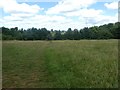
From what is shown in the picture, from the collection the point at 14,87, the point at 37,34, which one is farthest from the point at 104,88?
the point at 37,34

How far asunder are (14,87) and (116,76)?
3.54m

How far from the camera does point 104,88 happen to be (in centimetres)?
805

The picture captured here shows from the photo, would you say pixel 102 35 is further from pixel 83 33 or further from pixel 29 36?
pixel 29 36

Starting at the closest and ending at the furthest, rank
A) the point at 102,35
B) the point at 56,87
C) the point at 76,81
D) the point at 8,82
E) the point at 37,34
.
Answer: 1. the point at 56,87
2. the point at 76,81
3. the point at 8,82
4. the point at 102,35
5. the point at 37,34

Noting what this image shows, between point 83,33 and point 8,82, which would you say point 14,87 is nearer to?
point 8,82

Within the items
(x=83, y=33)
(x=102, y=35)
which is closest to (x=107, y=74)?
(x=102, y=35)

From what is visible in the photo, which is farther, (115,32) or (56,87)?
(115,32)

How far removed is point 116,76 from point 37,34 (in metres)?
105

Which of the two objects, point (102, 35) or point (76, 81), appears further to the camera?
point (102, 35)

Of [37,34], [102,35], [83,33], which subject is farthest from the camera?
[37,34]

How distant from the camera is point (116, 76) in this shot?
967cm

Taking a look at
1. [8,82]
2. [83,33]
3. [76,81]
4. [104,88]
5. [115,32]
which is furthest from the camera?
[83,33]

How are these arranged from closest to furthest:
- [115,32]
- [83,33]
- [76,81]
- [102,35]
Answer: [76,81] < [115,32] < [102,35] < [83,33]

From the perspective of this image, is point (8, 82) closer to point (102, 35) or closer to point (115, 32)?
point (115, 32)
